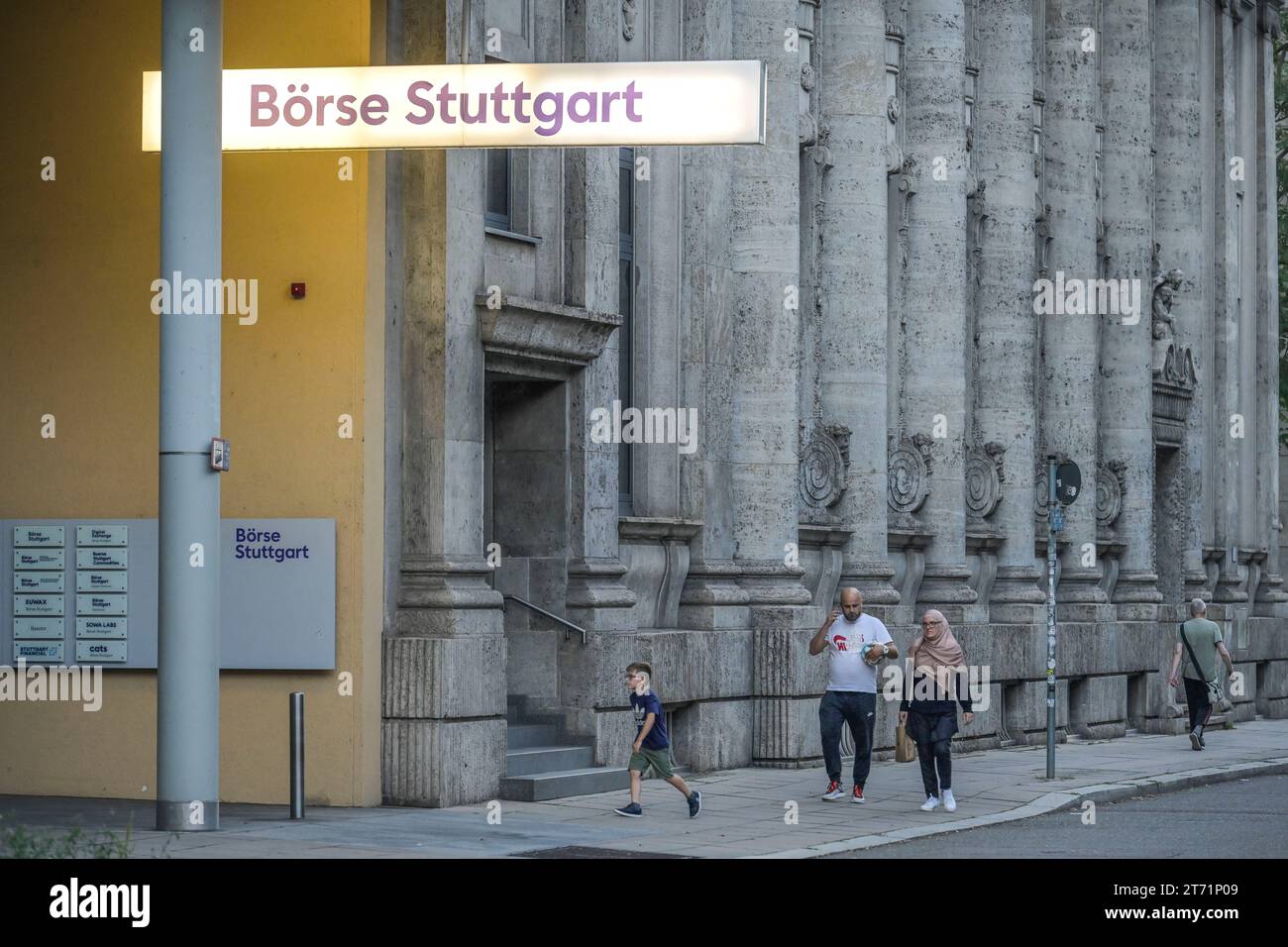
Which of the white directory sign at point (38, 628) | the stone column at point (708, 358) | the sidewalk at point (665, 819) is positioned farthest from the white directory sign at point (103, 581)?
the stone column at point (708, 358)

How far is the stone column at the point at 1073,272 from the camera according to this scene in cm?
3456

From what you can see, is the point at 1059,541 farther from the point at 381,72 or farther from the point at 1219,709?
the point at 381,72

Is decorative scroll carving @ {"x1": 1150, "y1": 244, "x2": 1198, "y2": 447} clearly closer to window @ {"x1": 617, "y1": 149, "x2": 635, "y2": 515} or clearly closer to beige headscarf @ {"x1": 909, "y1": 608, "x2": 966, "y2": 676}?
window @ {"x1": 617, "y1": 149, "x2": 635, "y2": 515}

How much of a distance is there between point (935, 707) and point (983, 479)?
11987mm

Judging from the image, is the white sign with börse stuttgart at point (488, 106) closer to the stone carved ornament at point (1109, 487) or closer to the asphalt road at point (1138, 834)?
the asphalt road at point (1138, 834)

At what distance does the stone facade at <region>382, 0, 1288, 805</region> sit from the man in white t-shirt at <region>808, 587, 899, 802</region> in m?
2.18

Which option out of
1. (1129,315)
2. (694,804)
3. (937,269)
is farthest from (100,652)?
(1129,315)

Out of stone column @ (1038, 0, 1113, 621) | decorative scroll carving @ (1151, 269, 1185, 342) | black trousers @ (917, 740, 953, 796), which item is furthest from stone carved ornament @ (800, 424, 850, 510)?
decorative scroll carving @ (1151, 269, 1185, 342)

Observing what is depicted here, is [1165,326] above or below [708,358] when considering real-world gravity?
above

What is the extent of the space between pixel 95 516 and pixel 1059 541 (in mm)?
18102

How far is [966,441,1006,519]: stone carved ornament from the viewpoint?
31.8 m

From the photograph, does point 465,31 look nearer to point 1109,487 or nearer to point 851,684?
point 851,684

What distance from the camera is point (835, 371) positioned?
27.9m

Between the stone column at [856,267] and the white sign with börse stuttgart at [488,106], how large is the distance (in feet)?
38.1
